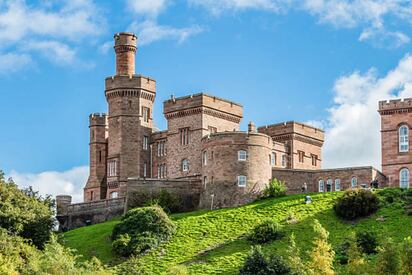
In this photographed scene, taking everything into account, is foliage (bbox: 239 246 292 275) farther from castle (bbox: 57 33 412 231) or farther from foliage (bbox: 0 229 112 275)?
castle (bbox: 57 33 412 231)

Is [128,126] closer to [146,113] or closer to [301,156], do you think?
[146,113]

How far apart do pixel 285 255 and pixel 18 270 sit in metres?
17.6

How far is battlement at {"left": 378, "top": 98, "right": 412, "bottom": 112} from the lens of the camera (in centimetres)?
9312

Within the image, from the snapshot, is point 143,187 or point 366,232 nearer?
point 366,232

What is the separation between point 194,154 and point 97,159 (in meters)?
11.7

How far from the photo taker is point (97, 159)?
105 metres

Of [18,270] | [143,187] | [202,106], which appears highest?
[202,106]

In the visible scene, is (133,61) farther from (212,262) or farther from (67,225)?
(212,262)

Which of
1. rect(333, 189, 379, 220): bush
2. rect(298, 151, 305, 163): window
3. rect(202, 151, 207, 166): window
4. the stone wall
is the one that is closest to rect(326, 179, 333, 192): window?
rect(298, 151, 305, 163): window

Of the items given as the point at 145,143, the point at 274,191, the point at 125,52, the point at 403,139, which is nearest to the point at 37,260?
the point at 274,191

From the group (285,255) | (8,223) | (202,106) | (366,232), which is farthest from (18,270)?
(202,106)

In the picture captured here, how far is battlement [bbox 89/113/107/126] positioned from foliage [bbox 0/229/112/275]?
85.0 ft

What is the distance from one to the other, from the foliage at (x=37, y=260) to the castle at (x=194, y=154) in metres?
14.9

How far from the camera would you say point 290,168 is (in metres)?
101
